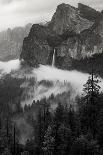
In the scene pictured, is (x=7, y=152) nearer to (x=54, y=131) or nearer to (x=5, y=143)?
(x=5, y=143)

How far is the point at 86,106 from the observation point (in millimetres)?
70812

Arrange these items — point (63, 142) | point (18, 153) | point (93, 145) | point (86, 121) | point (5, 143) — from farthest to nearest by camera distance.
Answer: point (18, 153)
point (5, 143)
point (63, 142)
point (86, 121)
point (93, 145)

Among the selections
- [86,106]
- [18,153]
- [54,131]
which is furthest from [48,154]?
[18,153]

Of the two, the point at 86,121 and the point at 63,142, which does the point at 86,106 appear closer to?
the point at 86,121

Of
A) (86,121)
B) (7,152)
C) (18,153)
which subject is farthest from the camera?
(18,153)

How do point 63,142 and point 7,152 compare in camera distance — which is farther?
point 7,152

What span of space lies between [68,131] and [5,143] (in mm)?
25878

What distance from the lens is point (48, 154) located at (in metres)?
90.8

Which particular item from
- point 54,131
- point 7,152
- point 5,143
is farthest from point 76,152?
point 5,143

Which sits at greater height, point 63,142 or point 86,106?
point 86,106

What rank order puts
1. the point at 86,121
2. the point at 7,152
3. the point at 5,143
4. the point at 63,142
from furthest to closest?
the point at 5,143 → the point at 7,152 → the point at 63,142 → the point at 86,121

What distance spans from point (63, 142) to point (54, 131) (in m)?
8.66

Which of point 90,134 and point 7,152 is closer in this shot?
point 90,134

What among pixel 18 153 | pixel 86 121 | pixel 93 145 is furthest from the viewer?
pixel 18 153
